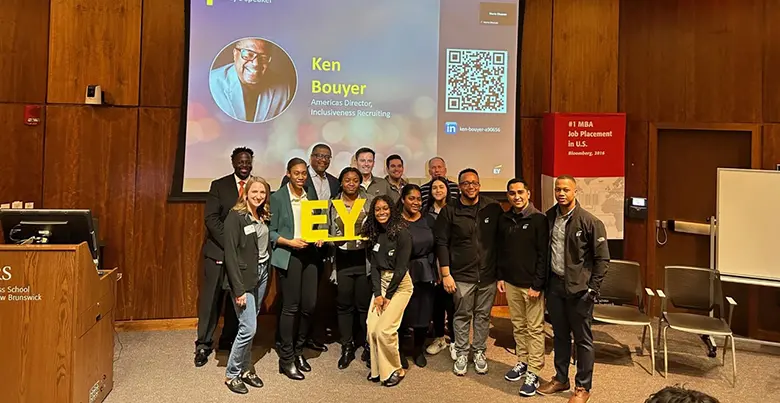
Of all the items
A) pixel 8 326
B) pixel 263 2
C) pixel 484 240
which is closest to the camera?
pixel 8 326

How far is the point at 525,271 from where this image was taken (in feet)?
11.9

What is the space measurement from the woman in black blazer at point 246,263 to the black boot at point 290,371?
241 millimetres

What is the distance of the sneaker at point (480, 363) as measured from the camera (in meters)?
3.90

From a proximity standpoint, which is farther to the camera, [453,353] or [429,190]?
[429,190]

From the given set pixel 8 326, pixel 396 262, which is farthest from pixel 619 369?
pixel 8 326

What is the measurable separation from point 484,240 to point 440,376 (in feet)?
3.45

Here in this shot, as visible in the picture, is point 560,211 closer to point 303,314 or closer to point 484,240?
point 484,240

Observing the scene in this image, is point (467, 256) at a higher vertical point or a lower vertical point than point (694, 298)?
higher

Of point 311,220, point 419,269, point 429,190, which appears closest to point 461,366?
point 419,269

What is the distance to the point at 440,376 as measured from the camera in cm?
383

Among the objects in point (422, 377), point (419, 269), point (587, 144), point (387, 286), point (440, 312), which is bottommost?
point (422, 377)

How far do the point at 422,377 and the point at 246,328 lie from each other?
1.32 m

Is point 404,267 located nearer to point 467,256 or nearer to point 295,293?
point 467,256

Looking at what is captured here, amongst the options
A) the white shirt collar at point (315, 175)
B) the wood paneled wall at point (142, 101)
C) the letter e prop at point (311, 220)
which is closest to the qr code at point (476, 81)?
the wood paneled wall at point (142, 101)
